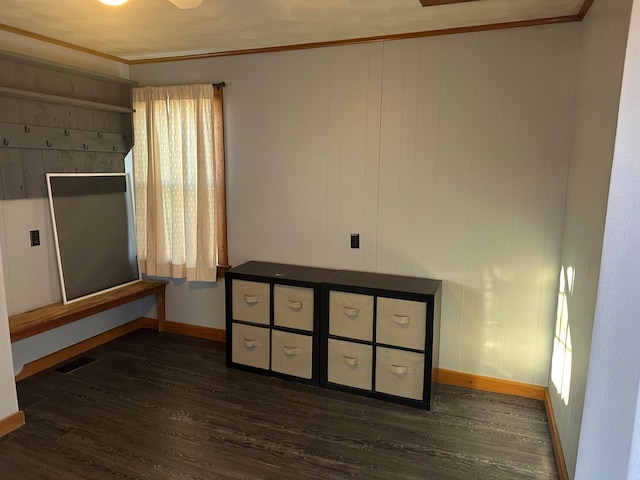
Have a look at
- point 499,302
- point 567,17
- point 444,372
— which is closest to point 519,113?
point 567,17

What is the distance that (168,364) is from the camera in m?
3.62

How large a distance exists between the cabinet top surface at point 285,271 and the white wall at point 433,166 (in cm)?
10

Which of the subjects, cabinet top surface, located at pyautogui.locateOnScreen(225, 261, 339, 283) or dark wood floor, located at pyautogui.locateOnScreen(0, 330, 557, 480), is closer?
dark wood floor, located at pyautogui.locateOnScreen(0, 330, 557, 480)

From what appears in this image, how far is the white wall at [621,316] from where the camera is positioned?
1333 millimetres

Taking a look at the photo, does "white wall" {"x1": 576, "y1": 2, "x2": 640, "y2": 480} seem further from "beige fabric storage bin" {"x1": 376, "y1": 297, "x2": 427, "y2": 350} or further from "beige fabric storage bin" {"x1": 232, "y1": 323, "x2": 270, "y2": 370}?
"beige fabric storage bin" {"x1": 232, "y1": 323, "x2": 270, "y2": 370}

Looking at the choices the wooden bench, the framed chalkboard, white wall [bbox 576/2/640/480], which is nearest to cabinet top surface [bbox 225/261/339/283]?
the wooden bench

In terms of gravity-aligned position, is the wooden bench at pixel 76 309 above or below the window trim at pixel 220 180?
below

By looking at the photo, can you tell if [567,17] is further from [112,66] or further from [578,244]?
[112,66]

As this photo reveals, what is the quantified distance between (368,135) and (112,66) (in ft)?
7.77

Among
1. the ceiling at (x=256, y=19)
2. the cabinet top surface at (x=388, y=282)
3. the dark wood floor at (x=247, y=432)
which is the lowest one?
the dark wood floor at (x=247, y=432)

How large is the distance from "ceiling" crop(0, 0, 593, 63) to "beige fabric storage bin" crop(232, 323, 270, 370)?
2.15m

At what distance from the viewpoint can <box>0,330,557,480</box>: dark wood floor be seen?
2373mm

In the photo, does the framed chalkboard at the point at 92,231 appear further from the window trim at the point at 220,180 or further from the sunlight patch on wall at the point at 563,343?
the sunlight patch on wall at the point at 563,343

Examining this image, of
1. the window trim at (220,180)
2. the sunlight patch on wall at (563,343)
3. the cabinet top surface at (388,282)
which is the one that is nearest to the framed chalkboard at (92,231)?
the window trim at (220,180)
